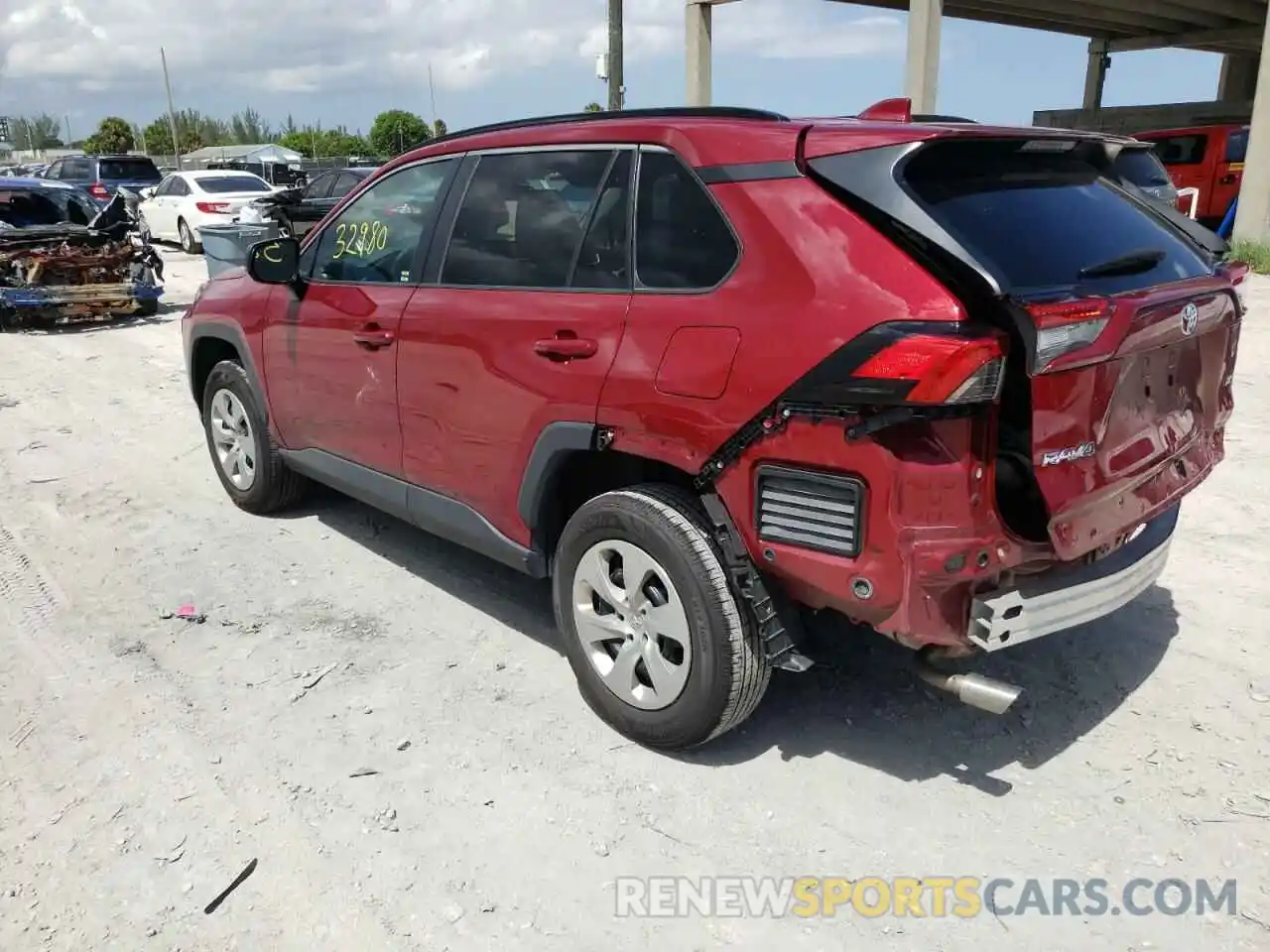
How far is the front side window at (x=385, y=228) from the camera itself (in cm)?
397

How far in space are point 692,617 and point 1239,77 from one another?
34.2 meters

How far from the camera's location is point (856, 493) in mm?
2543

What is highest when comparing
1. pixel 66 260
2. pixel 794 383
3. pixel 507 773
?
pixel 794 383

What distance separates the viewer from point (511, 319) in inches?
134

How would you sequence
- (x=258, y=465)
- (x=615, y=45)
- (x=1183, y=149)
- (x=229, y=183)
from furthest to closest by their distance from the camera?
1. (x=229, y=183)
2. (x=615, y=45)
3. (x=1183, y=149)
4. (x=258, y=465)

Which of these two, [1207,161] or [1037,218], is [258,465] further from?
[1207,161]

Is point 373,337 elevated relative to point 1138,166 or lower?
lower

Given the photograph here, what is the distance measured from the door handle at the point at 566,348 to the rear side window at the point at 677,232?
0.85 feet

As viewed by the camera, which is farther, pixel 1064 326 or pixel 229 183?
pixel 229 183

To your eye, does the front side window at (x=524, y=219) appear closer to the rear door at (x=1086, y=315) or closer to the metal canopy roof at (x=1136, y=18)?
the rear door at (x=1086, y=315)

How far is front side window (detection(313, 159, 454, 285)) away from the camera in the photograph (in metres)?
3.97

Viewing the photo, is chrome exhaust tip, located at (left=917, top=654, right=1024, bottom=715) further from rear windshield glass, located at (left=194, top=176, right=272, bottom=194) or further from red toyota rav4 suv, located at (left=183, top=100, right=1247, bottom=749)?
rear windshield glass, located at (left=194, top=176, right=272, bottom=194)

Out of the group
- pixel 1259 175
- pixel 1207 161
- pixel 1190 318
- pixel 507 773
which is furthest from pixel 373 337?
pixel 1207 161

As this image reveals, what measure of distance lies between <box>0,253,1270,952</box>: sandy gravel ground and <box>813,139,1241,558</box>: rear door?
83 cm
